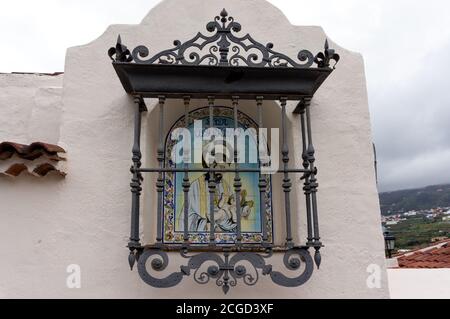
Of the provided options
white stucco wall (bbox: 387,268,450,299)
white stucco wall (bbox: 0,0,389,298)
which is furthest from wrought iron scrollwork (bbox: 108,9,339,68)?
white stucco wall (bbox: 387,268,450,299)

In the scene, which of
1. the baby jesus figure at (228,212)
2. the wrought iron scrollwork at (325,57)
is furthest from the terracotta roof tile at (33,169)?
the wrought iron scrollwork at (325,57)

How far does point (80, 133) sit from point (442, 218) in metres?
11.4

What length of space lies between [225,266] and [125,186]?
3.32 feet

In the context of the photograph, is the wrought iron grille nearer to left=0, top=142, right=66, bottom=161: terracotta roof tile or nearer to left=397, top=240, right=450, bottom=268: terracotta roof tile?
left=0, top=142, right=66, bottom=161: terracotta roof tile

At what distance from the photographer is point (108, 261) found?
3521mm

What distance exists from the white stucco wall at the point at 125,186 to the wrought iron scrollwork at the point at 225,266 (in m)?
0.28

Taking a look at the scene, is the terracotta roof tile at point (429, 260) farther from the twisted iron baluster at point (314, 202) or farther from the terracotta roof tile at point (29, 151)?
the terracotta roof tile at point (29, 151)

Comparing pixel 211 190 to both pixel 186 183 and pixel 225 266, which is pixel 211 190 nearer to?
pixel 186 183

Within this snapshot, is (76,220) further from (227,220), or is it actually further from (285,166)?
(285,166)

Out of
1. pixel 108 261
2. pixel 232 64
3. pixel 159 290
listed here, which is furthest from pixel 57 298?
pixel 232 64

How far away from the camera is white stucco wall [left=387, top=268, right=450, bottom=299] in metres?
4.20

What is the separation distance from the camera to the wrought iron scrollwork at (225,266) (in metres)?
3.21

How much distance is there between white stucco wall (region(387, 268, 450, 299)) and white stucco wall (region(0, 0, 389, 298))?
0.74 metres

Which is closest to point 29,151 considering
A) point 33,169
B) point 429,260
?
point 33,169
